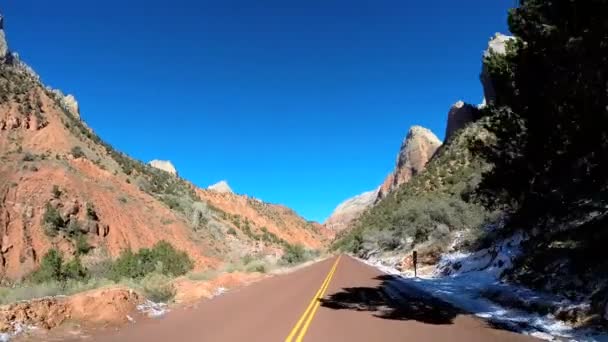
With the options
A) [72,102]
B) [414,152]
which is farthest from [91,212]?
[414,152]

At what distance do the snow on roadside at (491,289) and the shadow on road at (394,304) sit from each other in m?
0.60

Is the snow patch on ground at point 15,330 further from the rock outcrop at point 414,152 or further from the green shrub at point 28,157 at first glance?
the rock outcrop at point 414,152

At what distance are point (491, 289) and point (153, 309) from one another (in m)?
10.3

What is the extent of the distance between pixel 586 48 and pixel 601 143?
17.1ft

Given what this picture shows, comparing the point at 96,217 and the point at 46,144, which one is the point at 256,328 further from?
the point at 46,144

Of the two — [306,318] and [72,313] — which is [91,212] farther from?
[306,318]

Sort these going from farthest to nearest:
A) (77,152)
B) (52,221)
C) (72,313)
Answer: (77,152), (52,221), (72,313)

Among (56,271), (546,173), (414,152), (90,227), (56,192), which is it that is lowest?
(56,271)

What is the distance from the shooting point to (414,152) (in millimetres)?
125688

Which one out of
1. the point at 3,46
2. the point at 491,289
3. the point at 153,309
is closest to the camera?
the point at 153,309

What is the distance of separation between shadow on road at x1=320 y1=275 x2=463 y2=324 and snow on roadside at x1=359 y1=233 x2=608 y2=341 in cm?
60

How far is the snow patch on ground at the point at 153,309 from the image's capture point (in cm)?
1399

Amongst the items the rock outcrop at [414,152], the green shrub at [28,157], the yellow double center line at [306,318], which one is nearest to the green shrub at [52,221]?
the green shrub at [28,157]

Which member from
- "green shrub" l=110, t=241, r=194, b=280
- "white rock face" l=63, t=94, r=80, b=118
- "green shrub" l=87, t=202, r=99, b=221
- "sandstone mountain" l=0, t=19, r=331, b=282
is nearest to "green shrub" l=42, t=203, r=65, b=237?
"sandstone mountain" l=0, t=19, r=331, b=282
